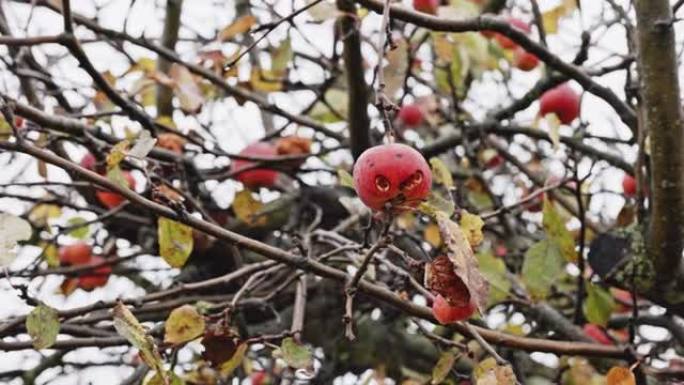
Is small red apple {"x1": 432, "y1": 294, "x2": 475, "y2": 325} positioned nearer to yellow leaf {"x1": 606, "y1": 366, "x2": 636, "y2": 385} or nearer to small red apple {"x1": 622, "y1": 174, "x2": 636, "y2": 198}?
yellow leaf {"x1": 606, "y1": 366, "x2": 636, "y2": 385}

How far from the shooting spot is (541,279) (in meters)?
1.33

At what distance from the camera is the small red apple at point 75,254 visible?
1975 millimetres

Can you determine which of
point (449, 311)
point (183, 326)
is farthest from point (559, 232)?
point (183, 326)

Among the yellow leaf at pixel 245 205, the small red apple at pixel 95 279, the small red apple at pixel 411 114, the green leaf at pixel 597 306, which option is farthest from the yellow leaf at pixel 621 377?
the small red apple at pixel 411 114

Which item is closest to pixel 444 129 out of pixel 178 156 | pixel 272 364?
pixel 272 364

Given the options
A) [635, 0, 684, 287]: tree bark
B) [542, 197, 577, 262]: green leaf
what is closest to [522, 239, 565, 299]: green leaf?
[542, 197, 577, 262]: green leaf

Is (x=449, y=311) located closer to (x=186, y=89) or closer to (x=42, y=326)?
(x=42, y=326)

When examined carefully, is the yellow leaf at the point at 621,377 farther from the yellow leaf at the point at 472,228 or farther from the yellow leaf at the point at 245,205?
the yellow leaf at the point at 245,205

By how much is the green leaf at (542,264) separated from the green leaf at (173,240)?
542 millimetres

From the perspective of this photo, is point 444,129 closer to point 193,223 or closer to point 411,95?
point 411,95

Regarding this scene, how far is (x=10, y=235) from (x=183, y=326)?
0.71ft

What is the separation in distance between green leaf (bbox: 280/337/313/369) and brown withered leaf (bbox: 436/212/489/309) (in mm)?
264

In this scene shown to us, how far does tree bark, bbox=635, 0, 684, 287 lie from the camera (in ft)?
3.58

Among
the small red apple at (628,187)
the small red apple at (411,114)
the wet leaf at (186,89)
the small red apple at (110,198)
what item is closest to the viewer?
the wet leaf at (186,89)
